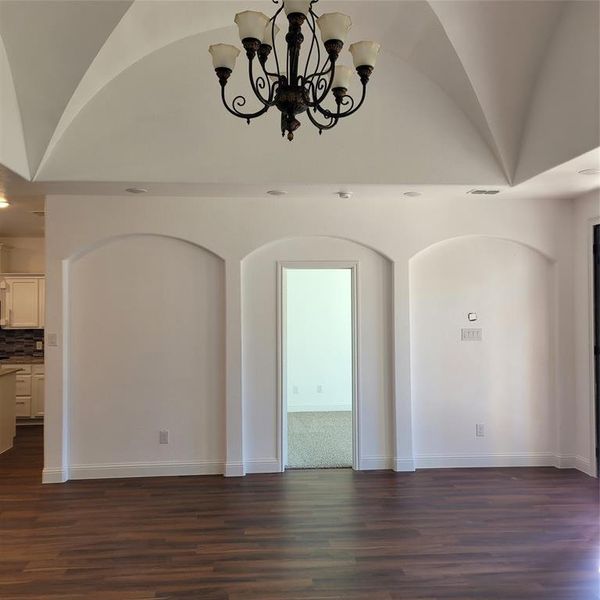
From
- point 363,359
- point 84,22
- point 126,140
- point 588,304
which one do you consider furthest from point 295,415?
point 84,22

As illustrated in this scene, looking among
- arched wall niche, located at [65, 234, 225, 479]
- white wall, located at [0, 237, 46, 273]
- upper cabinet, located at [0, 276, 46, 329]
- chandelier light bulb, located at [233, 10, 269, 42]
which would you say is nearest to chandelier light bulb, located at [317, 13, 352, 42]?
chandelier light bulb, located at [233, 10, 269, 42]

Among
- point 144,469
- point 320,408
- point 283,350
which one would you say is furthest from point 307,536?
point 320,408

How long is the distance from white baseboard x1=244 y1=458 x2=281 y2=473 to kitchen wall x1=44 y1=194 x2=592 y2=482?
0.5 inches

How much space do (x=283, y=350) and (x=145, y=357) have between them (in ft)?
4.33

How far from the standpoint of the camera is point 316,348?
7.61 metres

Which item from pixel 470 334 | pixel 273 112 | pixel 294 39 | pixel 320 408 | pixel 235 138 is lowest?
pixel 320 408

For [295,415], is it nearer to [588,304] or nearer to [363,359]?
[363,359]

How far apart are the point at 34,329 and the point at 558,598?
7.09m

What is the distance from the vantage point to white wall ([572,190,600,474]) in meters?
4.46

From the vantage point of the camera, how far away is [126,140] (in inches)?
149

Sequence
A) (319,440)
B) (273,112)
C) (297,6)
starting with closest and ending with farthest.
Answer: (297,6) < (273,112) < (319,440)

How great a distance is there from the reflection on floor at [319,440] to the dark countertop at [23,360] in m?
3.74

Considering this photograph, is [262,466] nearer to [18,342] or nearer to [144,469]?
[144,469]

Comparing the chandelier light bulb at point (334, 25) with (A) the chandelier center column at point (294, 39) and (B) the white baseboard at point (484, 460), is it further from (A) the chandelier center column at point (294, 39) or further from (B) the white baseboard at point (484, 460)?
(B) the white baseboard at point (484, 460)
